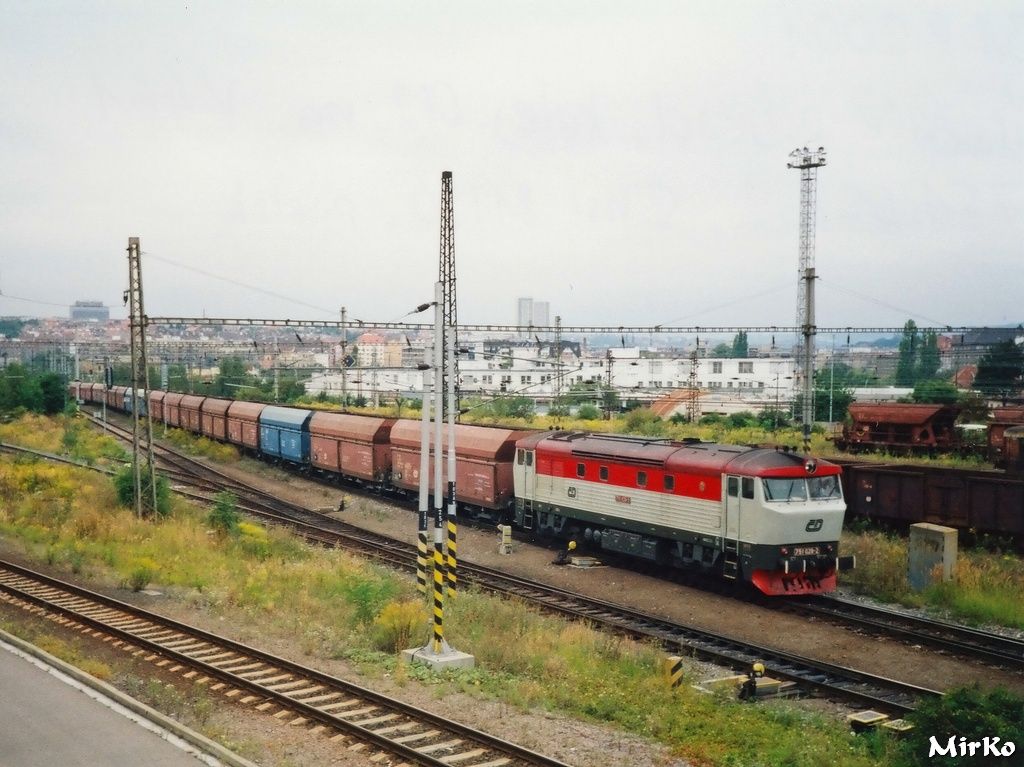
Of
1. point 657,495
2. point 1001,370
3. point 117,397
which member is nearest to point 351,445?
point 657,495

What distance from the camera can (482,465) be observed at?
3002 centimetres

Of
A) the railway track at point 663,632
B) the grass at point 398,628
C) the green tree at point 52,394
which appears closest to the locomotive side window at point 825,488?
the railway track at point 663,632

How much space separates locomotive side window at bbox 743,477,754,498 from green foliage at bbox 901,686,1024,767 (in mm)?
8830

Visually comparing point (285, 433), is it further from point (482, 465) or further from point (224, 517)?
point (482, 465)

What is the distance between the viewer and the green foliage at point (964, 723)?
10.4 metres

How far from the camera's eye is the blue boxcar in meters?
42.8

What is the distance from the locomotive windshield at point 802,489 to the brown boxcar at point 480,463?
10.6 m

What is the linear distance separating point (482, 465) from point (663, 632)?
492 inches

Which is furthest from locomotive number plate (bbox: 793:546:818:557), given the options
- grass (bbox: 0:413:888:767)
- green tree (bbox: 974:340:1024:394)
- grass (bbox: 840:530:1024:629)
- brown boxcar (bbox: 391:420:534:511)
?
green tree (bbox: 974:340:1024:394)

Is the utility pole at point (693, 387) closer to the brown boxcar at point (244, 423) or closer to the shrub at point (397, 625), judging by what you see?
the brown boxcar at point (244, 423)

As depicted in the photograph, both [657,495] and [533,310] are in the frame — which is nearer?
[657,495]

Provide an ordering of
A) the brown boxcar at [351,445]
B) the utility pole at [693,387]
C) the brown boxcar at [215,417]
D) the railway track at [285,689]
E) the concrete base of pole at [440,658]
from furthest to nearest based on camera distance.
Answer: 1. the brown boxcar at [215,417]
2. the utility pole at [693,387]
3. the brown boxcar at [351,445]
4. the concrete base of pole at [440,658]
5. the railway track at [285,689]

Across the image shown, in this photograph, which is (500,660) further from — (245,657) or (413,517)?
(413,517)

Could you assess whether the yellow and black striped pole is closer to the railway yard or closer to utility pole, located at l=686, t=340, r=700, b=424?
the railway yard
